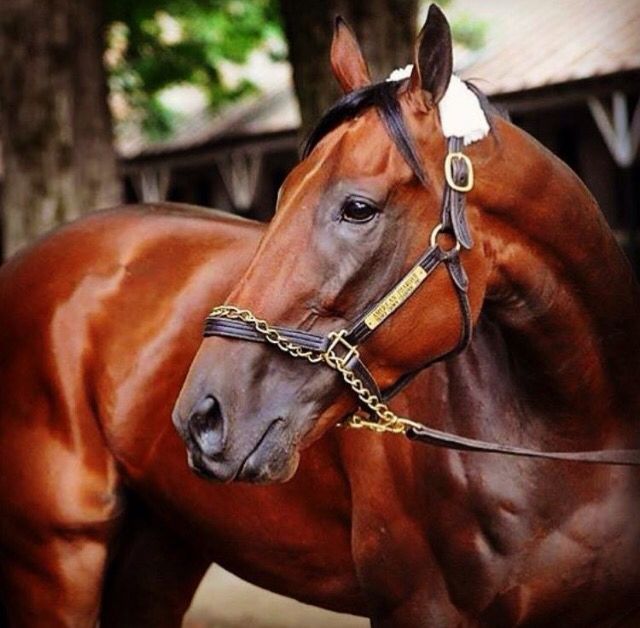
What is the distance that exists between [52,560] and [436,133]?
1.91 m

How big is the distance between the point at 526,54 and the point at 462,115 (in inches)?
570

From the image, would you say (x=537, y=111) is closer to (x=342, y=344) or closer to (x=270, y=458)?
(x=342, y=344)

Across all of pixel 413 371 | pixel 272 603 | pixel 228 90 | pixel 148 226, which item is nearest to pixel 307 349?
pixel 413 371

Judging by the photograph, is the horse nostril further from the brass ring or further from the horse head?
the brass ring

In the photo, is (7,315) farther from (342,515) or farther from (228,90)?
(228,90)

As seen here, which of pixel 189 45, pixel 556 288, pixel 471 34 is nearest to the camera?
pixel 556 288

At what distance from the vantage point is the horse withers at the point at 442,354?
277 cm

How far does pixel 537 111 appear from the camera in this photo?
1661 cm

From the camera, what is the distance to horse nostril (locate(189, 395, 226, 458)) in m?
2.72

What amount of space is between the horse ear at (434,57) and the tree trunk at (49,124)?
502cm

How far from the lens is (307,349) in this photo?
2.77 meters

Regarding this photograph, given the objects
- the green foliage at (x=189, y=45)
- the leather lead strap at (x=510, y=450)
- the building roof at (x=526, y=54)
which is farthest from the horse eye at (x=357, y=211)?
the green foliage at (x=189, y=45)

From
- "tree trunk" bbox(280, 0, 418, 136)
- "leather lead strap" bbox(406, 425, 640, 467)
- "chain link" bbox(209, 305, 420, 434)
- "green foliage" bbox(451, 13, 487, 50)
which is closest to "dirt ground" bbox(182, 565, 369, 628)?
"tree trunk" bbox(280, 0, 418, 136)

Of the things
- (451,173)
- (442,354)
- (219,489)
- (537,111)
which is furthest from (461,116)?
(537,111)
